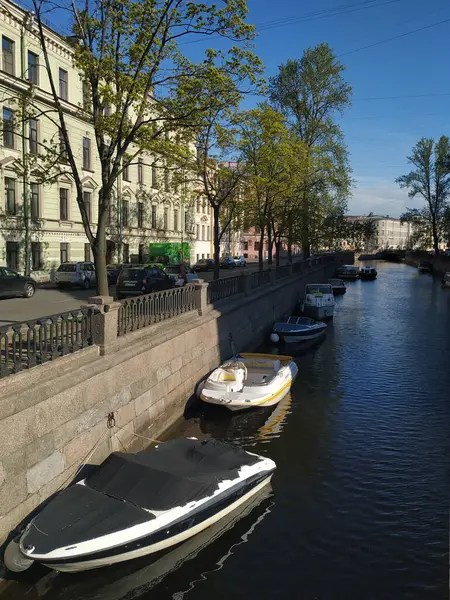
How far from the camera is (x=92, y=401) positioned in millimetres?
9523

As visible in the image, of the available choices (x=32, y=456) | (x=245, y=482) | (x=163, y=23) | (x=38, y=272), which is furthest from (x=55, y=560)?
(x=38, y=272)

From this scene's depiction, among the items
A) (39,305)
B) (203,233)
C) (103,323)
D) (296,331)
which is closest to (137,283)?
(39,305)

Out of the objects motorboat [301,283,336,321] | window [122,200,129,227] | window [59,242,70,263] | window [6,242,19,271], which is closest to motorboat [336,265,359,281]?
window [122,200,129,227]

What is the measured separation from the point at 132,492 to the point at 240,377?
7.16 m

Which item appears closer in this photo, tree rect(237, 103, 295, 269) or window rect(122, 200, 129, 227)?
tree rect(237, 103, 295, 269)

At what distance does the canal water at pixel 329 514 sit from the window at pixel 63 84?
88.0ft

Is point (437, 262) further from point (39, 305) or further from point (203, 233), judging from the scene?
point (39, 305)

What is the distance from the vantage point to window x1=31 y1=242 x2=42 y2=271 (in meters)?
33.3

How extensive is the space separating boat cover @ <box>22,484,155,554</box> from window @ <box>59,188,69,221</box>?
30544 mm

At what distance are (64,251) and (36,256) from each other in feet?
10.2

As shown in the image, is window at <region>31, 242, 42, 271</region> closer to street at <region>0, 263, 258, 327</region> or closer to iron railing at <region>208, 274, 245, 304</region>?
street at <region>0, 263, 258, 327</region>

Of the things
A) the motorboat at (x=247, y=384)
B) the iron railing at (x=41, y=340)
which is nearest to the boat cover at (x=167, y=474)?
the iron railing at (x=41, y=340)

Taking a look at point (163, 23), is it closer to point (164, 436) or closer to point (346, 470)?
point (164, 436)

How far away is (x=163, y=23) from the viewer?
42.7 ft
